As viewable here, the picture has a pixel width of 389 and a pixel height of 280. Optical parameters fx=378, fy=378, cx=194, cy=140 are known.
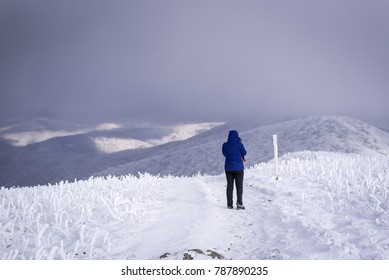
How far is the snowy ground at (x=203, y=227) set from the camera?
23.6 ft

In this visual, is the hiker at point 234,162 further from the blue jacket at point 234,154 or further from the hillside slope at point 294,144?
the hillside slope at point 294,144

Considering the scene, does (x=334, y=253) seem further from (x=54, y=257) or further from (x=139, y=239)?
(x=54, y=257)

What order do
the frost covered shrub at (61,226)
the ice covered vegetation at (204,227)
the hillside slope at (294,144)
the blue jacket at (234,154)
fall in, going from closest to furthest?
the ice covered vegetation at (204,227), the frost covered shrub at (61,226), the blue jacket at (234,154), the hillside slope at (294,144)

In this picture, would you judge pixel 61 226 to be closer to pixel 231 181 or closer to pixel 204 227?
pixel 204 227

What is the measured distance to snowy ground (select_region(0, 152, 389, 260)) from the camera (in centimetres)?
718

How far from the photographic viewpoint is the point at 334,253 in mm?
6688

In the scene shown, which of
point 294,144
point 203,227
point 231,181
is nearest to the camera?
point 203,227

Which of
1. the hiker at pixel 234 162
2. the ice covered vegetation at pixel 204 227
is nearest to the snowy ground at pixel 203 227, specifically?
the ice covered vegetation at pixel 204 227

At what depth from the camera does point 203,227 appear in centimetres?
894

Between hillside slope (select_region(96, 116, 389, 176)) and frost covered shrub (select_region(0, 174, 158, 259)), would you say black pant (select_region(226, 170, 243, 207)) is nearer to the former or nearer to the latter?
frost covered shrub (select_region(0, 174, 158, 259))

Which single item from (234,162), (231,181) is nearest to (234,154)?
(234,162)

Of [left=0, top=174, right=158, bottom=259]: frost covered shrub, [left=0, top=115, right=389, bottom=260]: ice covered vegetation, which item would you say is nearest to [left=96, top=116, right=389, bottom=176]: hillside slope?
[left=0, top=115, right=389, bottom=260]: ice covered vegetation
